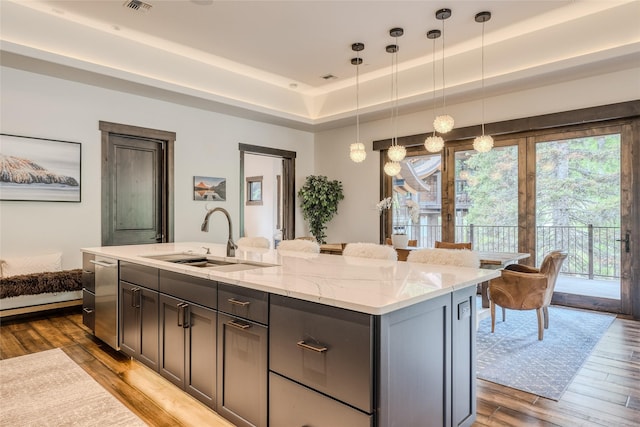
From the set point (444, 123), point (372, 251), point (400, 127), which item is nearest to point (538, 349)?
point (372, 251)

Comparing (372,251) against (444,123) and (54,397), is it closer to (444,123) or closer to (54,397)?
(444,123)

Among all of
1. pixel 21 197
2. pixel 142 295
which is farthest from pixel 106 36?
pixel 142 295

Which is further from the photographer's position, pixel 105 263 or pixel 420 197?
pixel 420 197

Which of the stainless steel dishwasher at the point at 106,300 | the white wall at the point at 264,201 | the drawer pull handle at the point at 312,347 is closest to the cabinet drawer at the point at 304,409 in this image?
the drawer pull handle at the point at 312,347

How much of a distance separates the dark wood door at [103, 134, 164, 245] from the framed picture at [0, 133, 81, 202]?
42 centimetres

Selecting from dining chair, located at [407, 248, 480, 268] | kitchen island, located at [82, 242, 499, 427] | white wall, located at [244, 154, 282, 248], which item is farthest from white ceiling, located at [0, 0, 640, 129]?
kitchen island, located at [82, 242, 499, 427]

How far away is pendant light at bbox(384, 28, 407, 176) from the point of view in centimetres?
463

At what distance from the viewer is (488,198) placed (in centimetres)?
568

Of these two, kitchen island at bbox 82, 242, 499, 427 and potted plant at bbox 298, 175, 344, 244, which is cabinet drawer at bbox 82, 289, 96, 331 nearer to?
kitchen island at bbox 82, 242, 499, 427

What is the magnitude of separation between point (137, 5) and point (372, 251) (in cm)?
348

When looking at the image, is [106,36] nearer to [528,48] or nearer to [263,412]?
[263,412]

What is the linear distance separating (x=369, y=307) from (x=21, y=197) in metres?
4.73

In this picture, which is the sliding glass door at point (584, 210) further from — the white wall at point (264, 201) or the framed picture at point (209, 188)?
the white wall at point (264, 201)

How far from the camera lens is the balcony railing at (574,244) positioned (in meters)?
4.77
